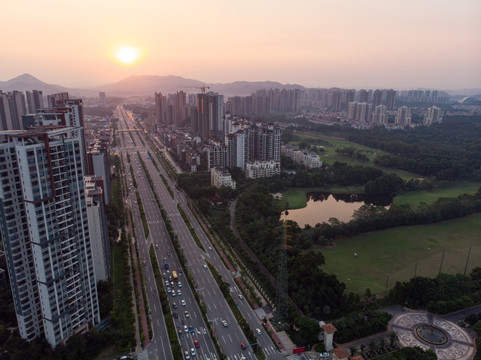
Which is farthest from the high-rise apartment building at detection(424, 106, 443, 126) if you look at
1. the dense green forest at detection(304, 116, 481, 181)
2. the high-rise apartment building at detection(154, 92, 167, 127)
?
the high-rise apartment building at detection(154, 92, 167, 127)

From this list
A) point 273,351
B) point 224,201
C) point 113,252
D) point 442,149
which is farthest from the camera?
point 442,149

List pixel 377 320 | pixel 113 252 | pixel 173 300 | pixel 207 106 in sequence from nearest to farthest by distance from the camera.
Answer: pixel 377 320
pixel 173 300
pixel 113 252
pixel 207 106

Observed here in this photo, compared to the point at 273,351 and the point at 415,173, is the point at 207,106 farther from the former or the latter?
the point at 273,351

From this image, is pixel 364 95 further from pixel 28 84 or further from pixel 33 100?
pixel 28 84

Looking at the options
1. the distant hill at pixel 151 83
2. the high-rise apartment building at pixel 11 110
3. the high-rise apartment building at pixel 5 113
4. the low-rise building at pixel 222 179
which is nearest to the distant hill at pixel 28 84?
the distant hill at pixel 151 83

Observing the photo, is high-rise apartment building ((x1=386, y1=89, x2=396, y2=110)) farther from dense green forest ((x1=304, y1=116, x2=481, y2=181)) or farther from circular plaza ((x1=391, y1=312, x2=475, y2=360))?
circular plaza ((x1=391, y1=312, x2=475, y2=360))

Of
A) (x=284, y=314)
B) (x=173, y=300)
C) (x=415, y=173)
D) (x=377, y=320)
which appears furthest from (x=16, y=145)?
(x=415, y=173)

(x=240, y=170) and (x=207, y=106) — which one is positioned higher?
(x=207, y=106)
